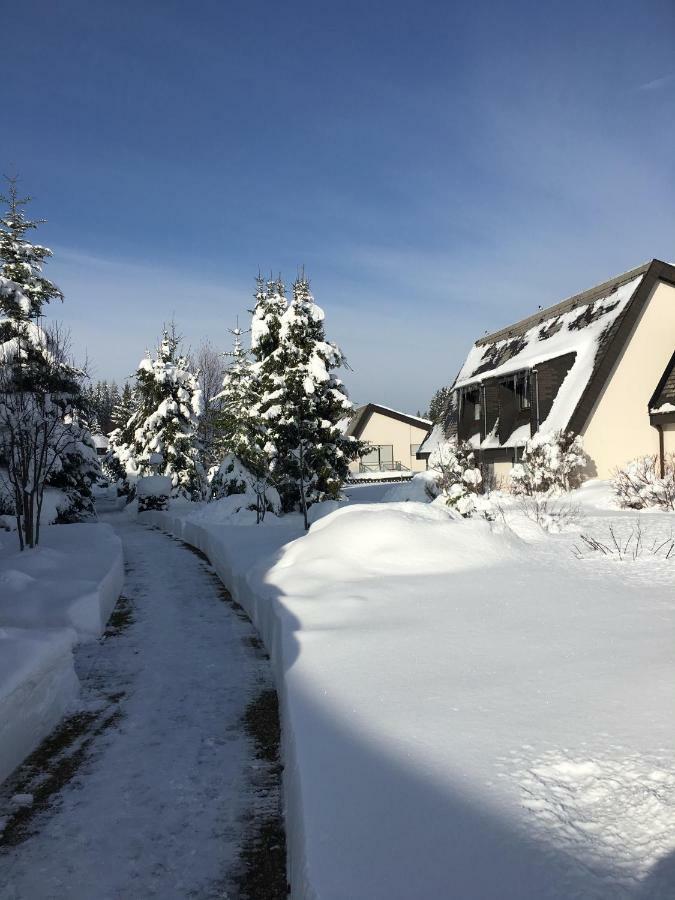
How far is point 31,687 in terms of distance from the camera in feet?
18.1

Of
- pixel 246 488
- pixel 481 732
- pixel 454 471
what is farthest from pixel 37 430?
pixel 481 732

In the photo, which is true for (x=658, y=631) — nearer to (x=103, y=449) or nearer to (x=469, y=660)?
(x=469, y=660)

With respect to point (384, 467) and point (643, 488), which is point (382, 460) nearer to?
point (384, 467)

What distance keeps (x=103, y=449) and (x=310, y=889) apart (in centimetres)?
8551

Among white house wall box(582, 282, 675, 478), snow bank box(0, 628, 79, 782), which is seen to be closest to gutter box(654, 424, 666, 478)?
white house wall box(582, 282, 675, 478)

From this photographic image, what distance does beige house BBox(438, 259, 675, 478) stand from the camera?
1953cm

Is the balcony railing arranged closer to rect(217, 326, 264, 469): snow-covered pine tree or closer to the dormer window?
rect(217, 326, 264, 469): snow-covered pine tree

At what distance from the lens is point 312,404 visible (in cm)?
1981

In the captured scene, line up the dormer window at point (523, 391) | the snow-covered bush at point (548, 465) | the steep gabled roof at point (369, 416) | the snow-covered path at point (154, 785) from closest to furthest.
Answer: the snow-covered path at point (154, 785) → the snow-covered bush at point (548, 465) → the dormer window at point (523, 391) → the steep gabled roof at point (369, 416)

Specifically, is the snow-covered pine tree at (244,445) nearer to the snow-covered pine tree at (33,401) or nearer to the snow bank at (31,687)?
the snow-covered pine tree at (33,401)

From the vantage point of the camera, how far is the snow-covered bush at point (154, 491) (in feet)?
109

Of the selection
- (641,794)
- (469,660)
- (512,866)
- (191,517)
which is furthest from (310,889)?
(191,517)

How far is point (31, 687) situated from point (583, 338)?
1993 cm

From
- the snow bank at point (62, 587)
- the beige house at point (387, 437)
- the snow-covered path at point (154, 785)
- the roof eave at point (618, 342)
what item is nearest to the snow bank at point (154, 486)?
the snow bank at point (62, 587)
